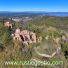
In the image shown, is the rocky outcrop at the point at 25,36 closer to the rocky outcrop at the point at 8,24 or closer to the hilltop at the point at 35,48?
the hilltop at the point at 35,48

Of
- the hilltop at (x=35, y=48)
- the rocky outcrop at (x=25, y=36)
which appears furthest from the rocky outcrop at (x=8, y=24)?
the rocky outcrop at (x=25, y=36)

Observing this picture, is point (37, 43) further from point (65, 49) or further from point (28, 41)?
point (65, 49)

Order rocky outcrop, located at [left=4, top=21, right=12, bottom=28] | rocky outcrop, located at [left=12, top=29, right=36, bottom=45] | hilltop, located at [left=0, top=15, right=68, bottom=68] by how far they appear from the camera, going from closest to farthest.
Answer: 1. hilltop, located at [left=0, top=15, right=68, bottom=68]
2. rocky outcrop, located at [left=12, top=29, right=36, bottom=45]
3. rocky outcrop, located at [left=4, top=21, right=12, bottom=28]

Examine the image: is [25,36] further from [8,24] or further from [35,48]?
[8,24]

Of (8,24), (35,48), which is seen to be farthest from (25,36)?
(8,24)

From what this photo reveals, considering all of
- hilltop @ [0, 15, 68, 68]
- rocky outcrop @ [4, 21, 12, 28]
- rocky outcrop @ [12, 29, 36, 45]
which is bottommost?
hilltop @ [0, 15, 68, 68]

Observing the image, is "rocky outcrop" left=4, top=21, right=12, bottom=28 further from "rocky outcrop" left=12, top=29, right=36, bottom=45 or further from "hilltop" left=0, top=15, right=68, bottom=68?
"rocky outcrop" left=12, top=29, right=36, bottom=45

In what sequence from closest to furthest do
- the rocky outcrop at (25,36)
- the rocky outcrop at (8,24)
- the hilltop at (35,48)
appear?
the hilltop at (35,48) → the rocky outcrop at (25,36) → the rocky outcrop at (8,24)

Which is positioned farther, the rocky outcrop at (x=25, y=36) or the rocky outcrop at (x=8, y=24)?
the rocky outcrop at (x=8, y=24)

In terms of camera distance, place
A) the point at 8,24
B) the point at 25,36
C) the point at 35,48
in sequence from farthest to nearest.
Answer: the point at 8,24, the point at 25,36, the point at 35,48

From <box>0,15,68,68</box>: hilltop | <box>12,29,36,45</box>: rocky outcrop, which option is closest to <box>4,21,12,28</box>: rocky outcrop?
<box>0,15,68,68</box>: hilltop

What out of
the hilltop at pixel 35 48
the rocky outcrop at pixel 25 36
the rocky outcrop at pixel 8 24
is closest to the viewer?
the hilltop at pixel 35 48
